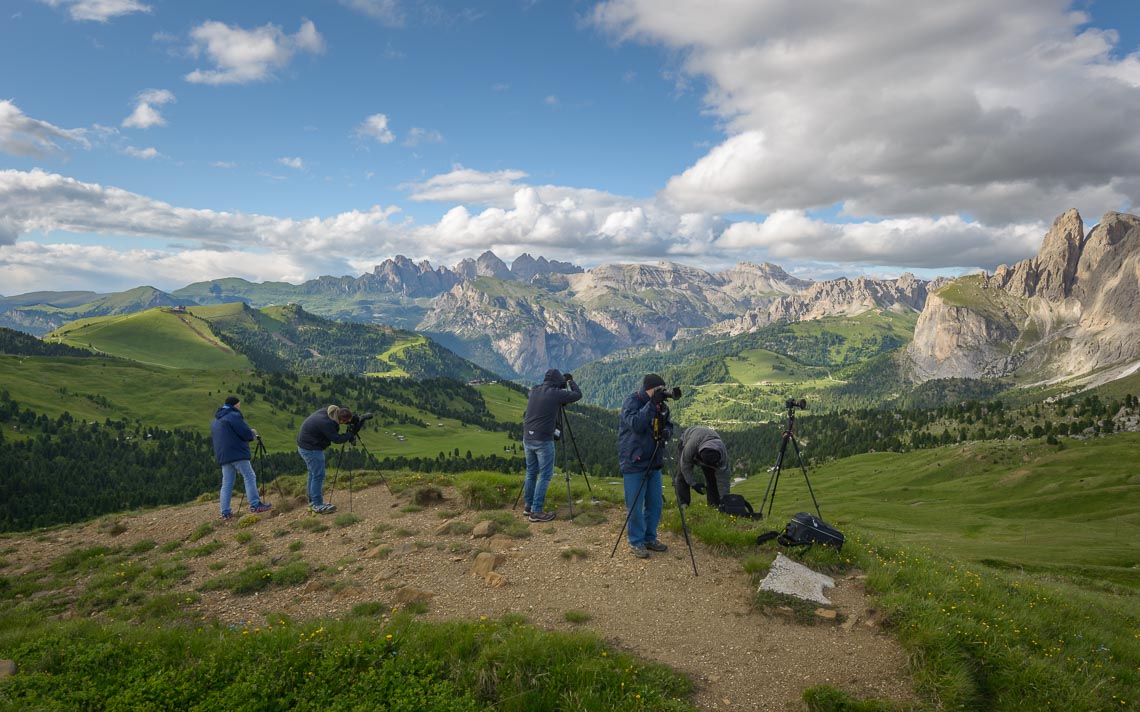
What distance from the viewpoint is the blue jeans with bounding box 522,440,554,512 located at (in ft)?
62.4

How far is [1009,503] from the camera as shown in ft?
307

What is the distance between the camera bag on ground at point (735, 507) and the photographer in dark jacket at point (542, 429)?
647cm

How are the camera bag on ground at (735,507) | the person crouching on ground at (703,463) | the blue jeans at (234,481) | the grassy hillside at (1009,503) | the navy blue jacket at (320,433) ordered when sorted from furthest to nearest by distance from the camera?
1. the grassy hillside at (1009,503)
2. the blue jeans at (234,481)
3. the navy blue jacket at (320,433)
4. the camera bag on ground at (735,507)
5. the person crouching on ground at (703,463)

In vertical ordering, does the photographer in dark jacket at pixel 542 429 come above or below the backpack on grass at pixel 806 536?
above

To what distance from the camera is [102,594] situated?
53.2 feet

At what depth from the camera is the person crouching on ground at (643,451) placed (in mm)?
15255

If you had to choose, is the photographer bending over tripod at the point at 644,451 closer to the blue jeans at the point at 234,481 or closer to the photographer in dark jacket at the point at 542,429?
the photographer in dark jacket at the point at 542,429

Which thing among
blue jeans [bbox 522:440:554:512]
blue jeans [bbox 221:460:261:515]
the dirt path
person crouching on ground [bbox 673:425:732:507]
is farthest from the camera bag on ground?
blue jeans [bbox 221:460:261:515]

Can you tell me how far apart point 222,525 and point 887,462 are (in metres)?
189

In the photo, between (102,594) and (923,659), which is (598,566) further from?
(102,594)

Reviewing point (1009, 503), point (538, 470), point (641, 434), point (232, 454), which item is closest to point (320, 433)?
point (232, 454)

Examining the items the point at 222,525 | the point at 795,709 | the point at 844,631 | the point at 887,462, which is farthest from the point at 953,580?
the point at 887,462

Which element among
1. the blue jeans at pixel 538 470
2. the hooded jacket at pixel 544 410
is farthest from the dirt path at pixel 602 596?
the hooded jacket at pixel 544 410

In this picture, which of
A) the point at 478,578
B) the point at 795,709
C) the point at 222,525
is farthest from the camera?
the point at 222,525
